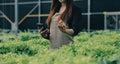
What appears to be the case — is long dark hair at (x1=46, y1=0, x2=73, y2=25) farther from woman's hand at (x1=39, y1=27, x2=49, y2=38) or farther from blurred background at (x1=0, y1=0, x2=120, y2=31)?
blurred background at (x1=0, y1=0, x2=120, y2=31)

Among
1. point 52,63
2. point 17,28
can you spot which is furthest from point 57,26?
point 17,28

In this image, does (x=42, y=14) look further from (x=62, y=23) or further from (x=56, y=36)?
(x=62, y=23)

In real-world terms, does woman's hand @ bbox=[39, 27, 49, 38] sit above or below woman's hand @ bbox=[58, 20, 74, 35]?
below

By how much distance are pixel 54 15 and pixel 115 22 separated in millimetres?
12024

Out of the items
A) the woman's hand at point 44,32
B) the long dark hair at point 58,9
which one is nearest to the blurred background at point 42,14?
the long dark hair at point 58,9

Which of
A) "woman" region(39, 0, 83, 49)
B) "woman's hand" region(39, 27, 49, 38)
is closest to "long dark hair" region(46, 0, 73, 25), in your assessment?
"woman" region(39, 0, 83, 49)

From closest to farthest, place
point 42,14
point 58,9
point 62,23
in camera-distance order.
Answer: point 62,23
point 58,9
point 42,14

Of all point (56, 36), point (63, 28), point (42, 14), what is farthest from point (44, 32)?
point (42, 14)

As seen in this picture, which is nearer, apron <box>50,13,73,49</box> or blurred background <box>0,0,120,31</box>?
apron <box>50,13,73,49</box>

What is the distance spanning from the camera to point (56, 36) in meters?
5.39

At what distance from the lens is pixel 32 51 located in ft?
16.6

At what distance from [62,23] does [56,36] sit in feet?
0.86

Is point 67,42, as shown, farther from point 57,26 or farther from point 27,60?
point 27,60

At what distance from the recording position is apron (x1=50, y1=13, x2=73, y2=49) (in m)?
5.35
